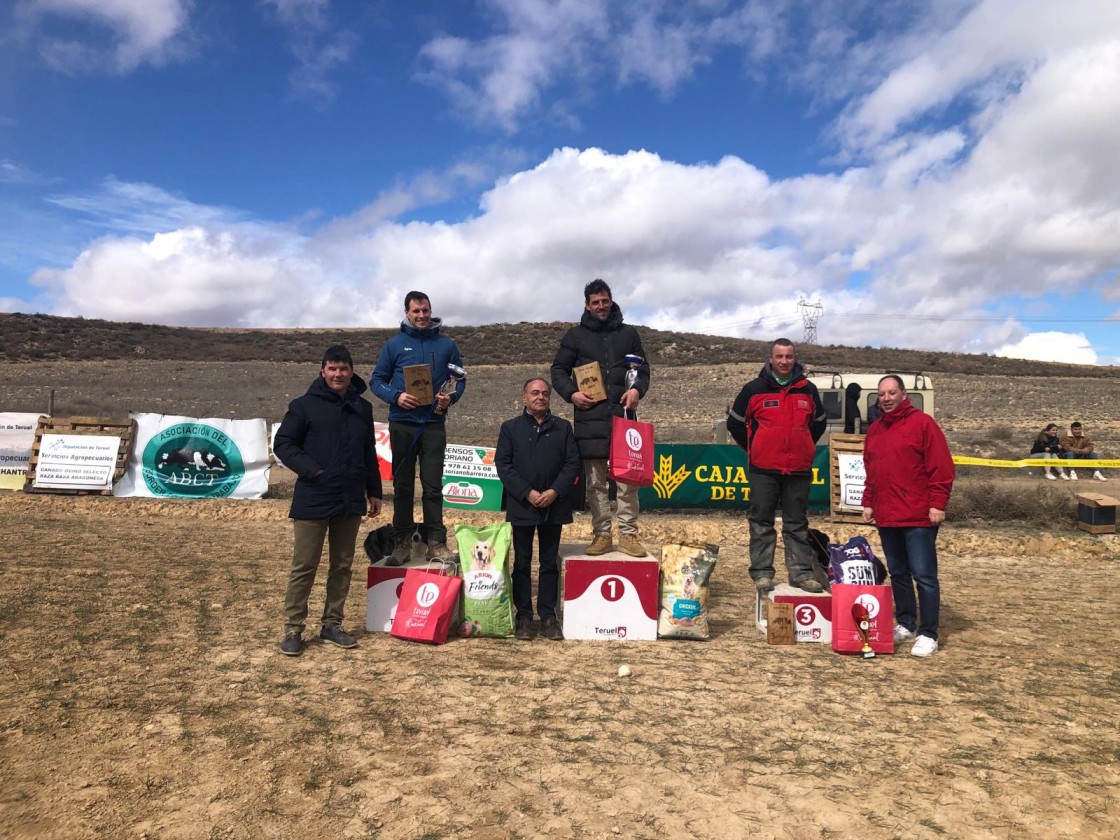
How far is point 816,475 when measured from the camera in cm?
1218

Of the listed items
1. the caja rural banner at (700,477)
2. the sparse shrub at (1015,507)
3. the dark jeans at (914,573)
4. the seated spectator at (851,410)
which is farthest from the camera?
the seated spectator at (851,410)

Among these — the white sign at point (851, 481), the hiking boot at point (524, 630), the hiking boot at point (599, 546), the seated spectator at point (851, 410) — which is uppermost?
the seated spectator at point (851, 410)

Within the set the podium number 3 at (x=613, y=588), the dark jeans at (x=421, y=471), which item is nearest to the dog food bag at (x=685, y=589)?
the podium number 3 at (x=613, y=588)

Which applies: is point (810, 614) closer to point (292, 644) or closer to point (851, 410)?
point (292, 644)

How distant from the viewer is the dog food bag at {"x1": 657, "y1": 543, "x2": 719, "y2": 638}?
555 cm

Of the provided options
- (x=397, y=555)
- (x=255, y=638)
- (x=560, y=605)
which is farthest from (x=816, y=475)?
(x=255, y=638)

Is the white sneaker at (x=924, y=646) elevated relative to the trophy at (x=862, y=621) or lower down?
lower down

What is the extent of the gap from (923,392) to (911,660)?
11088mm

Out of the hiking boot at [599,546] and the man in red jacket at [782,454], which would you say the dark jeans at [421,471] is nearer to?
the hiking boot at [599,546]

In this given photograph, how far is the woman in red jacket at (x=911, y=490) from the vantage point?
5273 mm

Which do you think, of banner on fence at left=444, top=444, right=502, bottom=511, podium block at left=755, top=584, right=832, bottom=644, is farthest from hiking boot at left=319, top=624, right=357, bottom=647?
banner on fence at left=444, top=444, right=502, bottom=511

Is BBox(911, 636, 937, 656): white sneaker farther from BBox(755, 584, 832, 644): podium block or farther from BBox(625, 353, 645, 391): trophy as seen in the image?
BBox(625, 353, 645, 391): trophy

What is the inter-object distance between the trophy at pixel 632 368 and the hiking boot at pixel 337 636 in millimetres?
2714

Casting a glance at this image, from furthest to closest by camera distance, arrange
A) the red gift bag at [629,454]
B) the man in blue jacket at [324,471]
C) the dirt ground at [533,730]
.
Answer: the red gift bag at [629,454] < the man in blue jacket at [324,471] < the dirt ground at [533,730]
